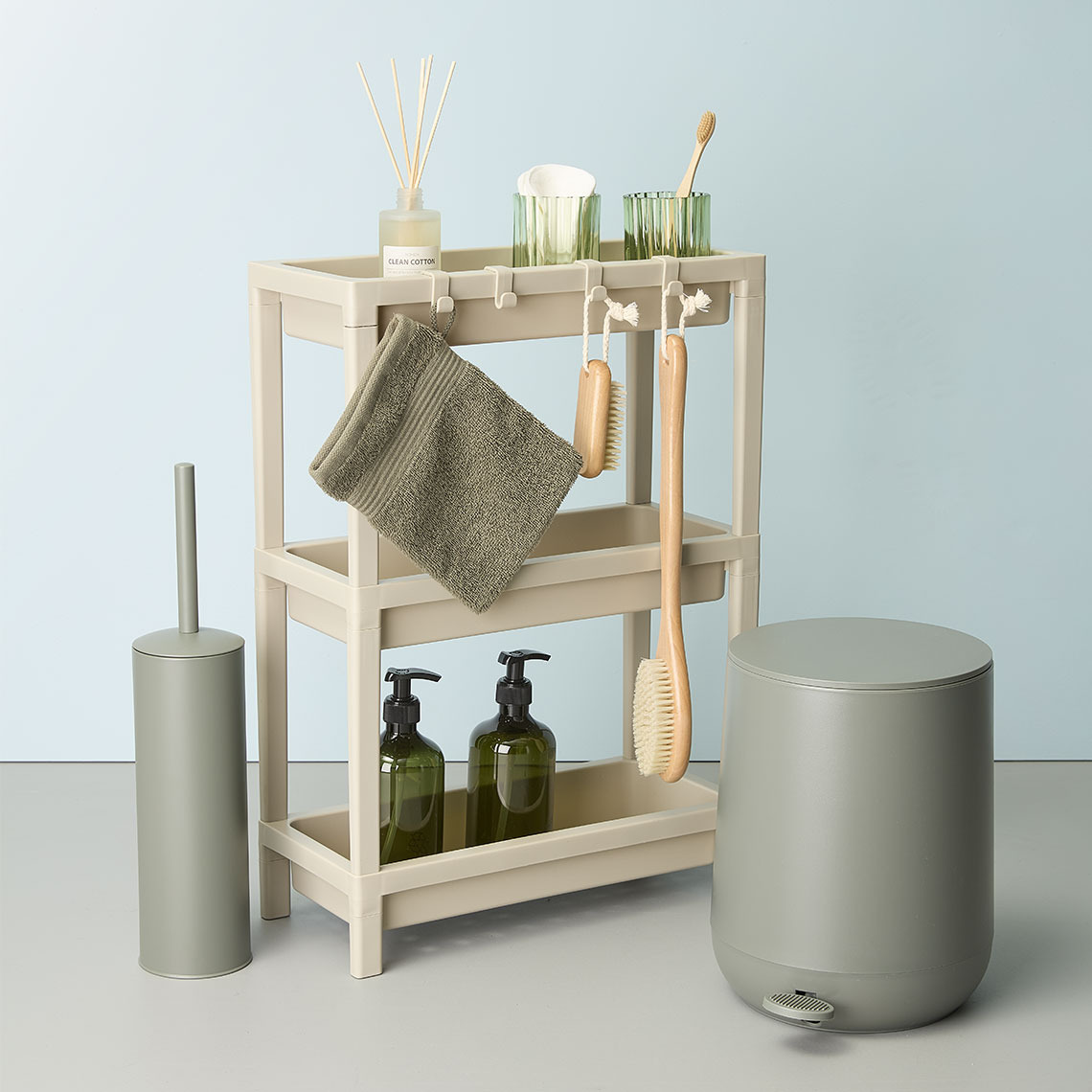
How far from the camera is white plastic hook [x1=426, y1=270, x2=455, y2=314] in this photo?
1.56 m

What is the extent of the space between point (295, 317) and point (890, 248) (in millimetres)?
966

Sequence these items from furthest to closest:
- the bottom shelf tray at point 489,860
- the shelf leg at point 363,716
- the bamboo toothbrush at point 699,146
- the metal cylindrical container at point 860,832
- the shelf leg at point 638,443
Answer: the shelf leg at point 638,443 → the bamboo toothbrush at point 699,146 → the bottom shelf tray at point 489,860 → the shelf leg at point 363,716 → the metal cylindrical container at point 860,832

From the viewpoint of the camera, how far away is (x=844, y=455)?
2.34m

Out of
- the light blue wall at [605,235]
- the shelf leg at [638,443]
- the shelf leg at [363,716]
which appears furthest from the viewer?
the light blue wall at [605,235]

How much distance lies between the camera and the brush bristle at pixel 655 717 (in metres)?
1.71

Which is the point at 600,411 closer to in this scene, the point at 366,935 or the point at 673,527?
the point at 673,527

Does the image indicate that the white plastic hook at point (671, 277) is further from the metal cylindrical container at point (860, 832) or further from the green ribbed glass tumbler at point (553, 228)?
the metal cylindrical container at point (860, 832)

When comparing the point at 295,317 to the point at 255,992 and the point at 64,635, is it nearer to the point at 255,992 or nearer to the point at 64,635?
the point at 255,992

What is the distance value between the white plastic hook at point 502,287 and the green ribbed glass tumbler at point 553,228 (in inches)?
4.4

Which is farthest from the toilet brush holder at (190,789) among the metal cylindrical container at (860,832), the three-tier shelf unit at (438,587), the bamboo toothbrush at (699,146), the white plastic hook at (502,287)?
the bamboo toothbrush at (699,146)

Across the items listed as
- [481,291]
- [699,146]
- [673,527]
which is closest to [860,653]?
[673,527]

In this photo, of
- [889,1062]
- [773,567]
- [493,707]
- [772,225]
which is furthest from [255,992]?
[772,225]

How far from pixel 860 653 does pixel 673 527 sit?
0.27m

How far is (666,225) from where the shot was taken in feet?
5.79
